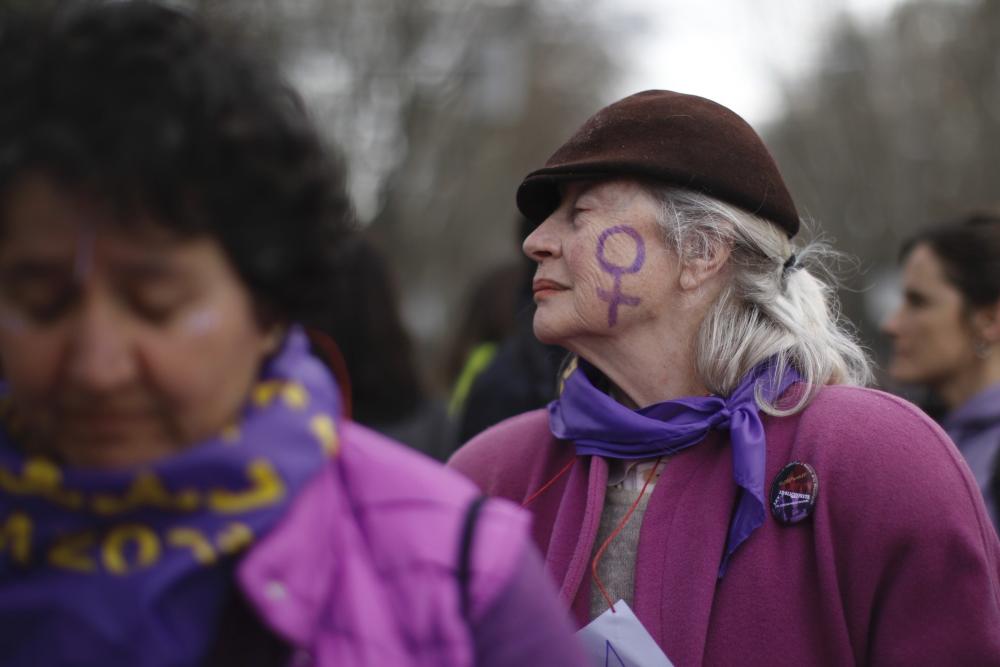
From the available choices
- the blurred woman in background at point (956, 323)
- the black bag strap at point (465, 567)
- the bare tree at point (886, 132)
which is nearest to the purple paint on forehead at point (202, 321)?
the black bag strap at point (465, 567)

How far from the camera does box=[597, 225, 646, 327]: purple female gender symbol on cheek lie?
2924mm

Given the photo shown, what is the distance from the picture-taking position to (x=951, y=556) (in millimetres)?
2438

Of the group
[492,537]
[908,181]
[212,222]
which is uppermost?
[212,222]

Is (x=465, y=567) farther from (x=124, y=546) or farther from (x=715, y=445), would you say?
(x=715, y=445)

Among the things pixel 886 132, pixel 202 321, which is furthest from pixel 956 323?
pixel 886 132

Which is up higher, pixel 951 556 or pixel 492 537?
pixel 492 537

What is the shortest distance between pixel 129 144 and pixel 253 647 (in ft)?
2.27

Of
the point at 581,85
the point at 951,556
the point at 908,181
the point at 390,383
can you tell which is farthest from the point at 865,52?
the point at 951,556

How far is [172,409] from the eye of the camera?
158 cm

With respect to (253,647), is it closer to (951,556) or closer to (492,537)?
(492,537)

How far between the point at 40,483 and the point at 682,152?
1.80 meters

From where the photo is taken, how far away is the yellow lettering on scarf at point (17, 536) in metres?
1.58

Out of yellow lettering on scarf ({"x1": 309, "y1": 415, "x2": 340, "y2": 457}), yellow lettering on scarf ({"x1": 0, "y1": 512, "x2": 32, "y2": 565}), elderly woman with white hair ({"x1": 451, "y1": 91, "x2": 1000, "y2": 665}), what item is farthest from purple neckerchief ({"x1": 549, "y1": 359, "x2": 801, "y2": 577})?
yellow lettering on scarf ({"x1": 0, "y1": 512, "x2": 32, "y2": 565})

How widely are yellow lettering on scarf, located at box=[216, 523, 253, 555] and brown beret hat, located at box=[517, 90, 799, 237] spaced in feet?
5.25
